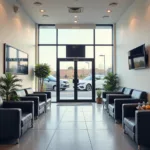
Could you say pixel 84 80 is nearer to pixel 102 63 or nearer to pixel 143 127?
pixel 102 63

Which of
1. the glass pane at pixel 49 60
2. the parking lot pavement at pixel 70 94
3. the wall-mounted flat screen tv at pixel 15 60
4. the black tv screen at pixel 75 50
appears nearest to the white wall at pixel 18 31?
the wall-mounted flat screen tv at pixel 15 60

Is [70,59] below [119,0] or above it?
below

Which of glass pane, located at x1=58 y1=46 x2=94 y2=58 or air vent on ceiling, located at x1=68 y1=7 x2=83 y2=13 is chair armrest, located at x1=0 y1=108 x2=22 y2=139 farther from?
glass pane, located at x1=58 y1=46 x2=94 y2=58

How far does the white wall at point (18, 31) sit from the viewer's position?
6.80 metres

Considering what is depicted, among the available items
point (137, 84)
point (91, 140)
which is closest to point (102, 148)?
point (91, 140)

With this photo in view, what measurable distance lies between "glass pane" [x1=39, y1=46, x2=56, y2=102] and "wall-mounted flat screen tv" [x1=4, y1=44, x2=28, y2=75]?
8.01ft

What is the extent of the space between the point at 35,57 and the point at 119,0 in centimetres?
537

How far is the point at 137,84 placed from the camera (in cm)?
777

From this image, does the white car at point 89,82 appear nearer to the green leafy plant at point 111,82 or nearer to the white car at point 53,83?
the white car at point 53,83

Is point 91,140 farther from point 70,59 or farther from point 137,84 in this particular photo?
point 70,59

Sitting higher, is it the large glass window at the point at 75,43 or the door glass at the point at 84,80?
the large glass window at the point at 75,43

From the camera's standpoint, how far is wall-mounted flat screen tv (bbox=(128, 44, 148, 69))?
22.1 feet

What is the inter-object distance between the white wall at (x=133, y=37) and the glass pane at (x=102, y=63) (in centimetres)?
73

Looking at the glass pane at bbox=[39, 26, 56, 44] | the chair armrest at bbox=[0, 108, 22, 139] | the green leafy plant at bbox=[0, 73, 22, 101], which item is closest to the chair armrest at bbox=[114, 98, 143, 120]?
the green leafy plant at bbox=[0, 73, 22, 101]
